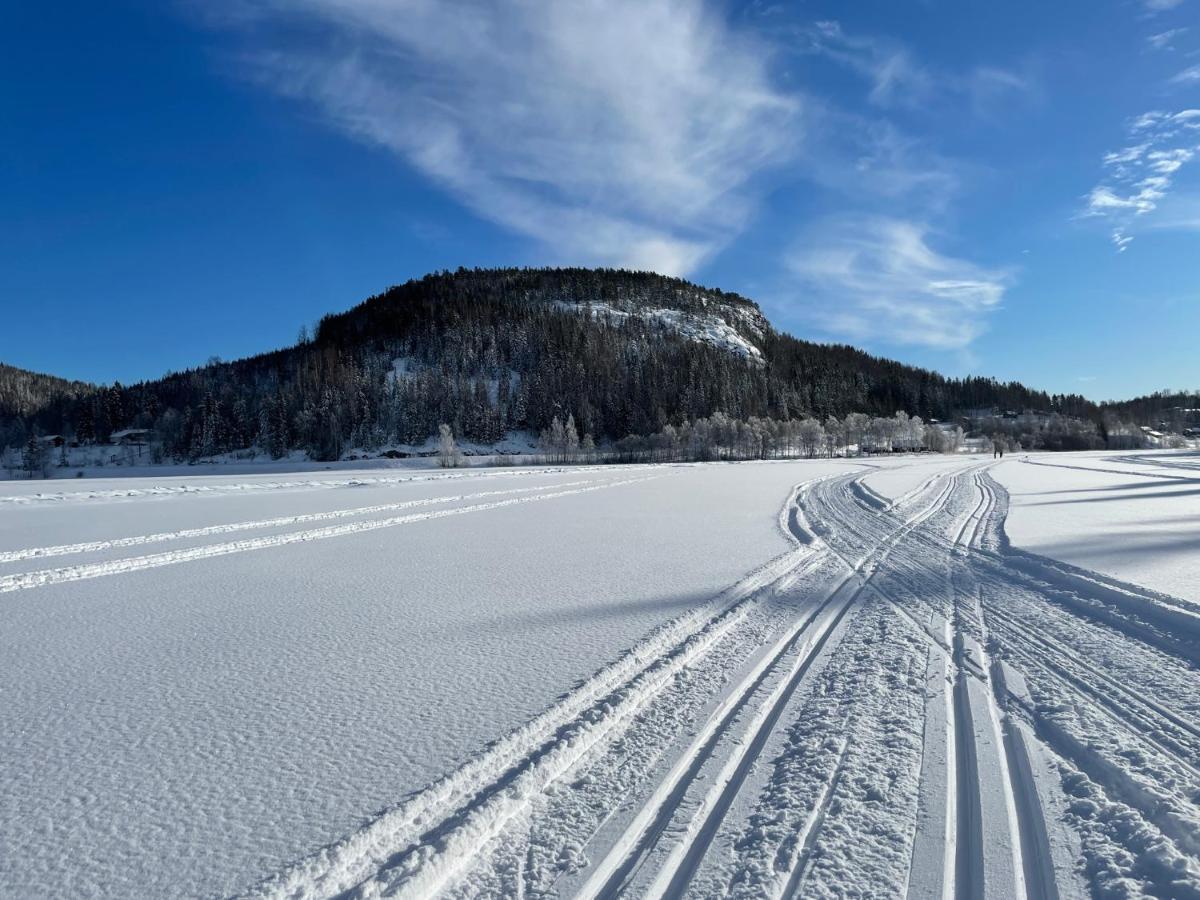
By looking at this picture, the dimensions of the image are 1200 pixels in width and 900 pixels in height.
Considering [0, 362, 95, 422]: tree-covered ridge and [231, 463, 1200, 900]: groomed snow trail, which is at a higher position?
[0, 362, 95, 422]: tree-covered ridge

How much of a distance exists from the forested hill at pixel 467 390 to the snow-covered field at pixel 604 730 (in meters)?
112

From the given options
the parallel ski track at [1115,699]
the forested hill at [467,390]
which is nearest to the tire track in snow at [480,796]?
the parallel ski track at [1115,699]

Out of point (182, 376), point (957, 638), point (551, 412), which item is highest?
point (182, 376)

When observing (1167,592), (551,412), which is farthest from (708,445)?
(1167,592)

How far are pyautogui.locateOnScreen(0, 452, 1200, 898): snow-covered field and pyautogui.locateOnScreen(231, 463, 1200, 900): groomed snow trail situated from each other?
2cm

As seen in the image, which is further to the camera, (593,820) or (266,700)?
(266,700)

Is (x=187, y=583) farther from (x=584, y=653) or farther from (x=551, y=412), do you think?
(x=551, y=412)

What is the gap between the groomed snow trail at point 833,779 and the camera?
9.34ft

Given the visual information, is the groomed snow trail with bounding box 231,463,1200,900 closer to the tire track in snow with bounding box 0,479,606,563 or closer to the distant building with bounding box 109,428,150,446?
the tire track in snow with bounding box 0,479,606,563

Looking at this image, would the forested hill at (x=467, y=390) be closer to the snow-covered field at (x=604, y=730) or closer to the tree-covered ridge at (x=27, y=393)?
the tree-covered ridge at (x=27, y=393)

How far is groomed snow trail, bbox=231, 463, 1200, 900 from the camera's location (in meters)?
2.85

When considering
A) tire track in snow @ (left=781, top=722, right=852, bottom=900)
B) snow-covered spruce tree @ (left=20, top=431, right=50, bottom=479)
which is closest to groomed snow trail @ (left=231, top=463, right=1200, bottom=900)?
tire track in snow @ (left=781, top=722, right=852, bottom=900)

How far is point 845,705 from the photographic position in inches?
186

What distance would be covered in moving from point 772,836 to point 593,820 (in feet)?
3.17
